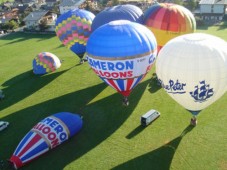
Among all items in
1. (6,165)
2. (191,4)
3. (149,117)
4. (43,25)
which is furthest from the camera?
(191,4)

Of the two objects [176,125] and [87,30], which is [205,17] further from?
[176,125]

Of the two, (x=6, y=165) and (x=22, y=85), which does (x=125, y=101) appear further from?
(x=22, y=85)

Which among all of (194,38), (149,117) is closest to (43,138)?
(149,117)

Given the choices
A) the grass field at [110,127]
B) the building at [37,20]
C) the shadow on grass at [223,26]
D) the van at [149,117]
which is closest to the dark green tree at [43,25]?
the building at [37,20]

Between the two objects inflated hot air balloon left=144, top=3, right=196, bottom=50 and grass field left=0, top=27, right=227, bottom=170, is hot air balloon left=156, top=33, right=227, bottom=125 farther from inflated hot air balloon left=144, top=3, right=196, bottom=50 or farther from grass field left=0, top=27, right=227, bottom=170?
inflated hot air balloon left=144, top=3, right=196, bottom=50

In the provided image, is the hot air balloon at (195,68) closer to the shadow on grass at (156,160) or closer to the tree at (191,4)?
the shadow on grass at (156,160)
